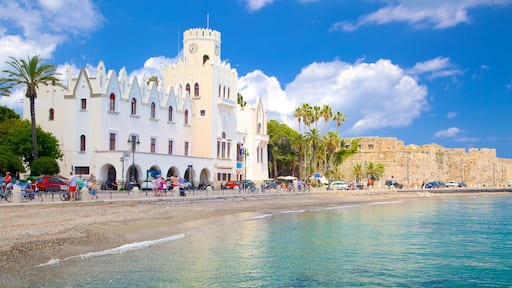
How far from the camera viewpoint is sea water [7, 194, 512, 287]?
1408 centimetres

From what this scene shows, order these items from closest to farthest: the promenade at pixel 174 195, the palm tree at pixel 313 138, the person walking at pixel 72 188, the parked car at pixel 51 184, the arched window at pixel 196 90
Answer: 1. the person walking at pixel 72 188
2. the promenade at pixel 174 195
3. the parked car at pixel 51 184
4. the arched window at pixel 196 90
5. the palm tree at pixel 313 138

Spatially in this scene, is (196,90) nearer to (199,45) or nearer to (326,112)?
(199,45)

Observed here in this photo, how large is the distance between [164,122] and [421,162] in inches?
1888

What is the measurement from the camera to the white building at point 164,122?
1981 inches

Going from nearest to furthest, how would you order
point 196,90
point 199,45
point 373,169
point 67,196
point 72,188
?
point 72,188 → point 67,196 → point 196,90 → point 199,45 → point 373,169

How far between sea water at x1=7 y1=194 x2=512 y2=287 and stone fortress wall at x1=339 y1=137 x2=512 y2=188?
60.0 metres

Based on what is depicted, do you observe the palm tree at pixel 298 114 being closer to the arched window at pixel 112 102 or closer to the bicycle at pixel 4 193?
the arched window at pixel 112 102

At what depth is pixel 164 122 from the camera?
57875 mm

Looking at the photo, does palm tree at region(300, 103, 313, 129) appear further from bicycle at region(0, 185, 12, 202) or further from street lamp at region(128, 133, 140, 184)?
bicycle at region(0, 185, 12, 202)

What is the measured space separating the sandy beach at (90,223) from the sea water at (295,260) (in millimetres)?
805

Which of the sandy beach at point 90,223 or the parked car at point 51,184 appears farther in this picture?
the parked car at point 51,184

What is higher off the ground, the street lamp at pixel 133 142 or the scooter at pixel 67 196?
the street lamp at pixel 133 142

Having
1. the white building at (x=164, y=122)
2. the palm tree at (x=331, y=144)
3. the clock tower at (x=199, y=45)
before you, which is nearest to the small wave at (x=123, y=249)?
the white building at (x=164, y=122)

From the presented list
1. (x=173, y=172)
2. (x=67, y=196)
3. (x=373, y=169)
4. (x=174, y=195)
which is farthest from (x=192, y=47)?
(x=67, y=196)
